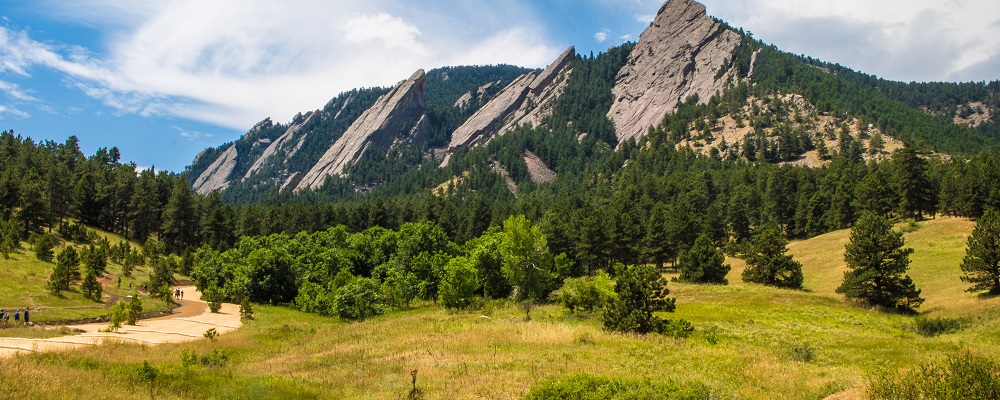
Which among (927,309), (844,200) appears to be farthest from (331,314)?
(844,200)

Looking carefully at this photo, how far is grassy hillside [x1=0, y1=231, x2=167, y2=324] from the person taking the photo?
3934 cm

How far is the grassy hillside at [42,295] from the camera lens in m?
39.3

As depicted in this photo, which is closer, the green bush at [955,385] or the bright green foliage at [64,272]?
the green bush at [955,385]

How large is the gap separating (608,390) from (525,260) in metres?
38.2

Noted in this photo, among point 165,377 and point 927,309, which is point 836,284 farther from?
point 165,377

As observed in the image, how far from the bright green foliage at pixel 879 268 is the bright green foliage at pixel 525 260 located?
2745 centimetres

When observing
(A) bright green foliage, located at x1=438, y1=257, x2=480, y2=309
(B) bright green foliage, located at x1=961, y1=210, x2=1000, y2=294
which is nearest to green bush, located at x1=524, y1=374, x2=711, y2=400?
(A) bright green foliage, located at x1=438, y1=257, x2=480, y2=309

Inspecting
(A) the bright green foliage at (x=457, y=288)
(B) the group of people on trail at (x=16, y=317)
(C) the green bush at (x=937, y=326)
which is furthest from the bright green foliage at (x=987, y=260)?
(B) the group of people on trail at (x=16, y=317)

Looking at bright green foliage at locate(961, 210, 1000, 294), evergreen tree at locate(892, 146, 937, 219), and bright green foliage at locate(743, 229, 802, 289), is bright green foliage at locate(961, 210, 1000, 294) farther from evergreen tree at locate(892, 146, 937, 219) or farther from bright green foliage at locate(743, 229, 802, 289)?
evergreen tree at locate(892, 146, 937, 219)

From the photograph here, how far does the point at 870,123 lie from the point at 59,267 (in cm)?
20039

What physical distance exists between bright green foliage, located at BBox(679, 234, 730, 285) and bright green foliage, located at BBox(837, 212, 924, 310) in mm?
18479

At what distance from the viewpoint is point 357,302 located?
1848 inches

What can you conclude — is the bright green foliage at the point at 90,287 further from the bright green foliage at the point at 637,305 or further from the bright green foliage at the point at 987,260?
the bright green foliage at the point at 987,260

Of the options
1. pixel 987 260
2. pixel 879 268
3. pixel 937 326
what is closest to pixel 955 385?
pixel 937 326
